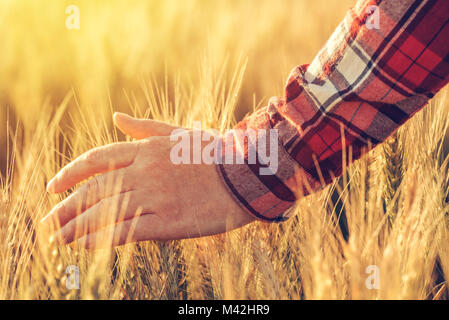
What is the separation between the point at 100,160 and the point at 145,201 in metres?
0.09

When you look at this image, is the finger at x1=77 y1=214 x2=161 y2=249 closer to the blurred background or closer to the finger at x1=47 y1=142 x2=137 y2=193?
the finger at x1=47 y1=142 x2=137 y2=193

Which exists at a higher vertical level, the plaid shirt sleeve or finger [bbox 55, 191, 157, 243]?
the plaid shirt sleeve

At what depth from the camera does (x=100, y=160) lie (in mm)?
688

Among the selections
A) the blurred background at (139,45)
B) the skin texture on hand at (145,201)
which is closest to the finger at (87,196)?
the skin texture on hand at (145,201)

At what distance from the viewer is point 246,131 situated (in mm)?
691

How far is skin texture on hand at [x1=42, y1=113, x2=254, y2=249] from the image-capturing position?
A: 0.65 meters

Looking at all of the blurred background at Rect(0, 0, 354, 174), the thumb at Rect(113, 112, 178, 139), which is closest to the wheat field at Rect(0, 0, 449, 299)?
the blurred background at Rect(0, 0, 354, 174)

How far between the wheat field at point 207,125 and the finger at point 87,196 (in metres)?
0.03

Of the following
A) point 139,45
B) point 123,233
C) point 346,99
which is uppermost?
point 139,45

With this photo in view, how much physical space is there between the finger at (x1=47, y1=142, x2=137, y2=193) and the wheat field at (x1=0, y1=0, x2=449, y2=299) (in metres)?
0.06

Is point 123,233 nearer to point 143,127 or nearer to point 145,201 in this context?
point 145,201

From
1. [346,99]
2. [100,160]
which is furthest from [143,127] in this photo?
[346,99]
